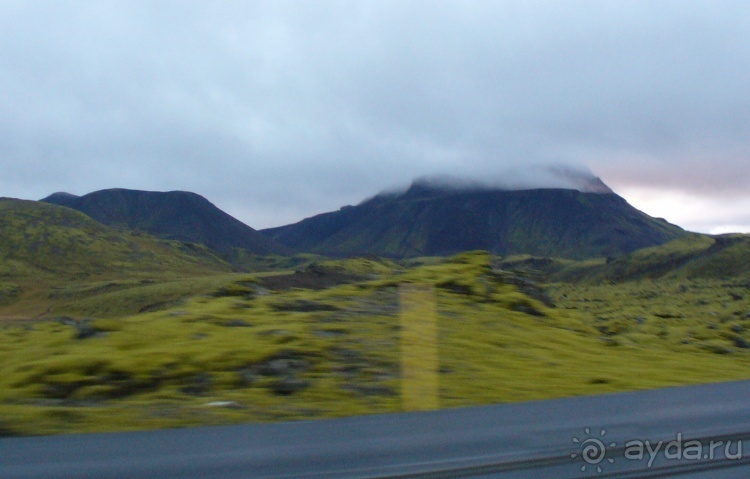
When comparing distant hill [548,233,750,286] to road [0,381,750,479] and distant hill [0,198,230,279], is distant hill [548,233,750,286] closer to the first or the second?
distant hill [0,198,230,279]

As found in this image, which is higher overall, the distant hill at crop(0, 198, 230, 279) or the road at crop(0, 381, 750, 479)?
the distant hill at crop(0, 198, 230, 279)

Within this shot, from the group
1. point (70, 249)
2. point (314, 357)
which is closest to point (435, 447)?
point (314, 357)

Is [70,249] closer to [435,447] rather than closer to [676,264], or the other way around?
[676,264]

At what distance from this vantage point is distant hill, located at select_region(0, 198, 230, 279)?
8531 cm

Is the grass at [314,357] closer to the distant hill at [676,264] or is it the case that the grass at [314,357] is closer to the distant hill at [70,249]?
the distant hill at [676,264]

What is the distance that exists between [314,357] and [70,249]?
93913 mm

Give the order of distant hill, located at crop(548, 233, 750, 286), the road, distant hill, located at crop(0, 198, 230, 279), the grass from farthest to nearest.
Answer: distant hill, located at crop(0, 198, 230, 279) → distant hill, located at crop(548, 233, 750, 286) → the grass → the road

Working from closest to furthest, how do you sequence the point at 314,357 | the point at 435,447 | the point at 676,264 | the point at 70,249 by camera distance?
the point at 435,447 → the point at 314,357 → the point at 676,264 → the point at 70,249

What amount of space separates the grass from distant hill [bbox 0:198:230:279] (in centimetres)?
7594

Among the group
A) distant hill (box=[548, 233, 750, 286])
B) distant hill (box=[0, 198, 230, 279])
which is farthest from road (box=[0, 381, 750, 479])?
distant hill (box=[0, 198, 230, 279])

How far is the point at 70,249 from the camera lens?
93.5m

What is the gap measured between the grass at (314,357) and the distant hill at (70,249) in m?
75.9

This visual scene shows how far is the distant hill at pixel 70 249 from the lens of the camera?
8531 centimetres

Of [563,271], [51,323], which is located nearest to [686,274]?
[563,271]
